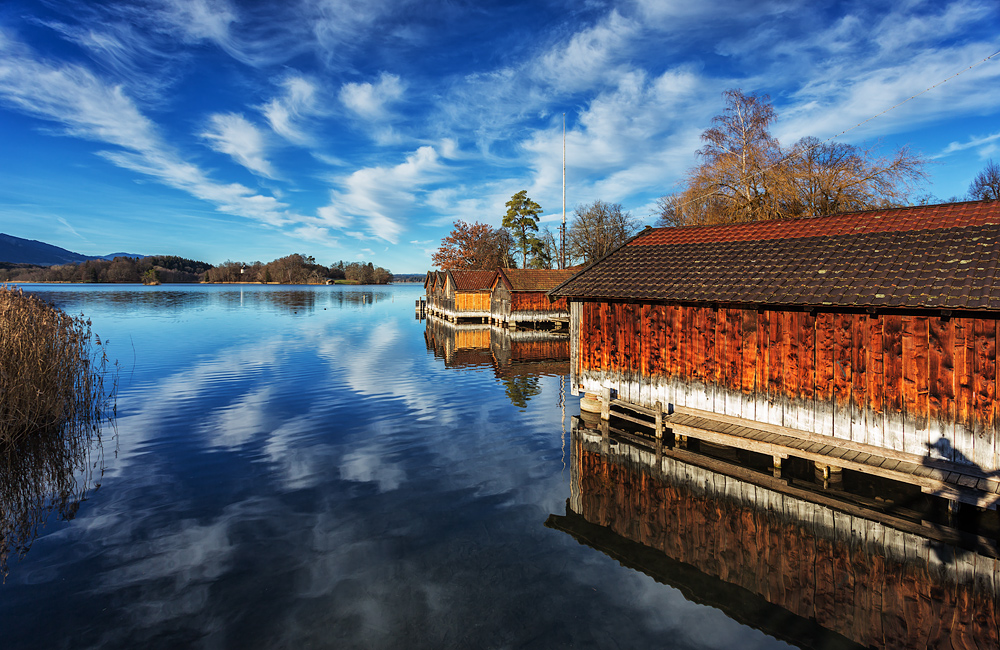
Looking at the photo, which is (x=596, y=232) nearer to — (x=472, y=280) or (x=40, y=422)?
(x=472, y=280)

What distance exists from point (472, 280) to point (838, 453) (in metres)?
42.4

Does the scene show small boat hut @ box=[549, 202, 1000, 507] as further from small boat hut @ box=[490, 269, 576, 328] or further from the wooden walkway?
small boat hut @ box=[490, 269, 576, 328]

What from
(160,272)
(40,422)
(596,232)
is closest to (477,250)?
(596,232)

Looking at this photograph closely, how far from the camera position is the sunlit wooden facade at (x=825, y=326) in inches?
333

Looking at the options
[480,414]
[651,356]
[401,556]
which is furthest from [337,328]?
[401,556]

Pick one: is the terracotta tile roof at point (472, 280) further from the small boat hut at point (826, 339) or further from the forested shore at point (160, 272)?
the forested shore at point (160, 272)

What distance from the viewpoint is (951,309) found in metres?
8.34

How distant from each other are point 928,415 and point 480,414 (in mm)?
11473

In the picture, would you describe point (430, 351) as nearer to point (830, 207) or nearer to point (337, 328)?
point (337, 328)

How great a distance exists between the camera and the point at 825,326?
10.1 meters

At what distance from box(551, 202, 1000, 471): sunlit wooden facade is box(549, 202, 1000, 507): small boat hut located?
3 cm

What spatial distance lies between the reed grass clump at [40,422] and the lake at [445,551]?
380 mm

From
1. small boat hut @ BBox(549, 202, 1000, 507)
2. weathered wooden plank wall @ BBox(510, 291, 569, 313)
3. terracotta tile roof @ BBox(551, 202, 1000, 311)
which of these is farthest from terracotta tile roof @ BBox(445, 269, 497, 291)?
small boat hut @ BBox(549, 202, 1000, 507)

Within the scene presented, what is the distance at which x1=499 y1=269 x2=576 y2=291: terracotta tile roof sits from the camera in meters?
42.5
